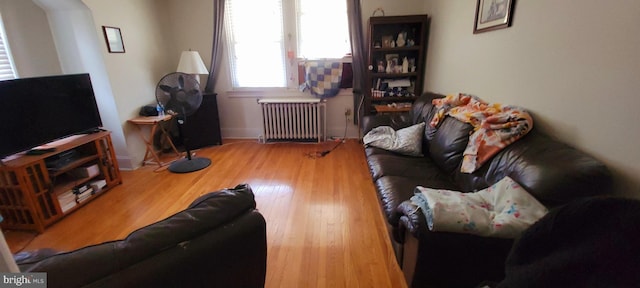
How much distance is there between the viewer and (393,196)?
168 cm

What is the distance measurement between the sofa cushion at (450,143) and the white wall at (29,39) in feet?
12.2

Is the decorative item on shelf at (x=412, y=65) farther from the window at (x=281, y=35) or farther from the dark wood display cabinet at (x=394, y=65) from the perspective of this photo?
the window at (x=281, y=35)

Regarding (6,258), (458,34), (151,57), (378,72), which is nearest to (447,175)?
(458,34)

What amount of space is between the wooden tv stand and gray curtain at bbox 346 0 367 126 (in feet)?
9.26

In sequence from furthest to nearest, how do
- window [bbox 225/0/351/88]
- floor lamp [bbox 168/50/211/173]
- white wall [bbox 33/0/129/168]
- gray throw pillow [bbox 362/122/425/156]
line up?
window [bbox 225/0/351/88], floor lamp [bbox 168/50/211/173], white wall [bbox 33/0/129/168], gray throw pillow [bbox 362/122/425/156]

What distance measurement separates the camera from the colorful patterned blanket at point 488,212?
1.12 metres

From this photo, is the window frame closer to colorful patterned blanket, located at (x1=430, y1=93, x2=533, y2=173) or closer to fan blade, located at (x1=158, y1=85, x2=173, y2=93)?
fan blade, located at (x1=158, y1=85, x2=173, y2=93)

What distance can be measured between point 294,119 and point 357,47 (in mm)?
1262

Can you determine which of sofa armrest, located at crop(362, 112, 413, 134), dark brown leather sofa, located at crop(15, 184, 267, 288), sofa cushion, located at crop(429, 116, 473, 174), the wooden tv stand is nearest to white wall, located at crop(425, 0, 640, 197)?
sofa cushion, located at crop(429, 116, 473, 174)

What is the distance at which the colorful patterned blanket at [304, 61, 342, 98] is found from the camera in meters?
3.70

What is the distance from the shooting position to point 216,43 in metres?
3.68

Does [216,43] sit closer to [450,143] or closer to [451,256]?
[450,143]

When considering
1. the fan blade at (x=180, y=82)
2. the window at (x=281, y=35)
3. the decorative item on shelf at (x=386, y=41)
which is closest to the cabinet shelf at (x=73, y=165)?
the fan blade at (x=180, y=82)

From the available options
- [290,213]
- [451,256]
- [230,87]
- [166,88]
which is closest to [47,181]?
[166,88]
